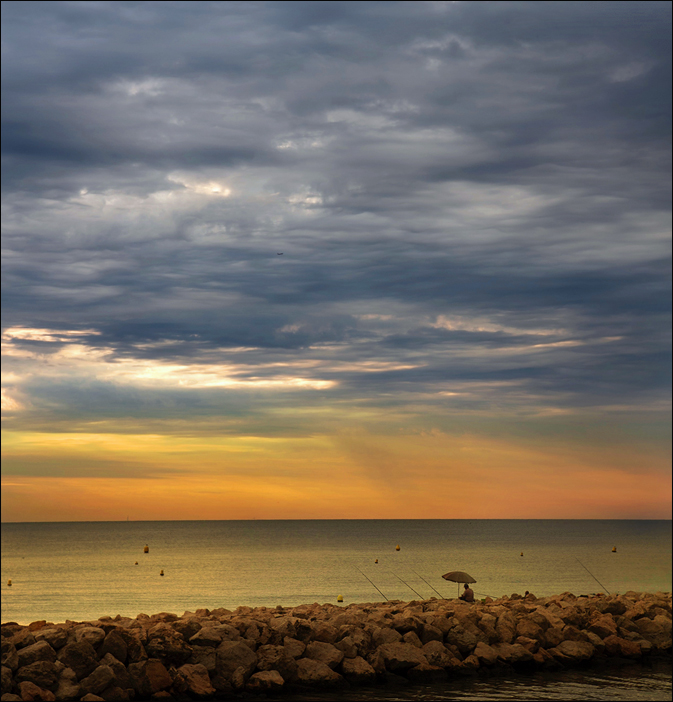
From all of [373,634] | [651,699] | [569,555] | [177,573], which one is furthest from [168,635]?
[569,555]

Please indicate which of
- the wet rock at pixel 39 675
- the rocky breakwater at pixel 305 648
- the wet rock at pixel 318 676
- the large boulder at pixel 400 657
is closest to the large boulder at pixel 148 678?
the rocky breakwater at pixel 305 648

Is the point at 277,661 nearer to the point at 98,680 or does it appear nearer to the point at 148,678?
the point at 148,678

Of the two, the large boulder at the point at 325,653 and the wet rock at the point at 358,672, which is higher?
the large boulder at the point at 325,653

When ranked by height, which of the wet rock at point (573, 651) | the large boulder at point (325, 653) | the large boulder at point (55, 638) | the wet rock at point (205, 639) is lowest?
the wet rock at point (573, 651)

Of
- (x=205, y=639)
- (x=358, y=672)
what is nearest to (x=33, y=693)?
(x=205, y=639)

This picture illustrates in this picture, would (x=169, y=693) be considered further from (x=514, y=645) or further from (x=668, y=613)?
(x=668, y=613)

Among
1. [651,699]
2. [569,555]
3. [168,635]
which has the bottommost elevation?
[569,555]

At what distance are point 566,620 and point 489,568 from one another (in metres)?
66.7

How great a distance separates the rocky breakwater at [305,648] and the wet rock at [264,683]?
2 cm

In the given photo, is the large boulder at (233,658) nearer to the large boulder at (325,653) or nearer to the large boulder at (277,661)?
the large boulder at (277,661)

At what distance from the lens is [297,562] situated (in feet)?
330

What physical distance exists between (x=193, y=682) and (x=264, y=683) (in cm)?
173

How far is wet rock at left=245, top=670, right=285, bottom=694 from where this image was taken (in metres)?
18.7

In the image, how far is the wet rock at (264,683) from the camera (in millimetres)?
18688
